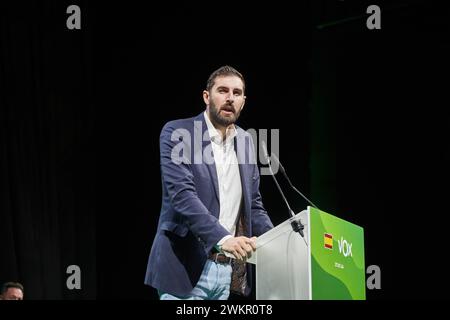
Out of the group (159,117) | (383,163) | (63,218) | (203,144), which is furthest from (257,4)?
(203,144)

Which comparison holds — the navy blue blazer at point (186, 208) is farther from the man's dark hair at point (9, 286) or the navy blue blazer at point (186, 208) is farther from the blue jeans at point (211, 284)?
the man's dark hair at point (9, 286)

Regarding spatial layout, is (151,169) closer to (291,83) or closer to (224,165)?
(291,83)

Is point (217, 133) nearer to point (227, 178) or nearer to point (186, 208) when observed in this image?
point (227, 178)

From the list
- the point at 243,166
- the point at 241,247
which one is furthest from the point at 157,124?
the point at 241,247

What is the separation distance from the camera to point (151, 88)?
529 cm

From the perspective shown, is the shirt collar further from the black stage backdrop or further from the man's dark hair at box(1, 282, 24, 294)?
the man's dark hair at box(1, 282, 24, 294)

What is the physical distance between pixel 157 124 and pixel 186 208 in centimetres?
226

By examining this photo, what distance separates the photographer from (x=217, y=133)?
341cm

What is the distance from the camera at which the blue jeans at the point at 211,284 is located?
3188 millimetres

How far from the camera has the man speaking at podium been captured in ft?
10.4

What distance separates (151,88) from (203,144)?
205cm

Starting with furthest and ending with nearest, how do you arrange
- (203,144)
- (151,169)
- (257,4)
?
(257,4) < (151,169) < (203,144)

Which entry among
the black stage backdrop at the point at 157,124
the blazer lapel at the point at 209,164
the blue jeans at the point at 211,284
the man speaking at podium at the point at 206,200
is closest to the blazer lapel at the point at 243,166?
the man speaking at podium at the point at 206,200

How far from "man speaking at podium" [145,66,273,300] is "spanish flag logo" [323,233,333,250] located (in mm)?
406
